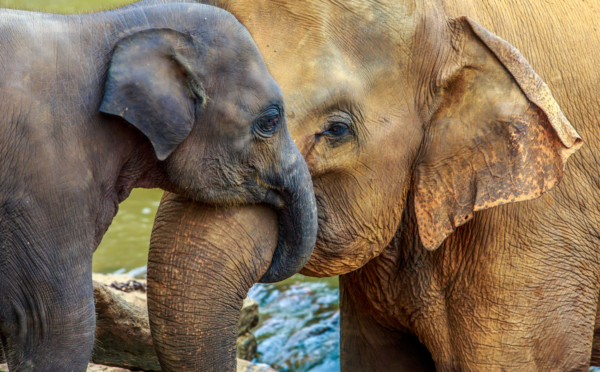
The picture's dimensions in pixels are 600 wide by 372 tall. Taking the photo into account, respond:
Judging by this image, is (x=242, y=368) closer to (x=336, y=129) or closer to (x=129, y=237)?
(x=336, y=129)

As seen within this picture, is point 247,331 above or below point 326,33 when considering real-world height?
below

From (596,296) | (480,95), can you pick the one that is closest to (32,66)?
(480,95)

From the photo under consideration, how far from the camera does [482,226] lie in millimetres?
3355

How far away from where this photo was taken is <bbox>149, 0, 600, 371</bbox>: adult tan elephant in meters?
3.00

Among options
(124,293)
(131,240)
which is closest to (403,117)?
(124,293)

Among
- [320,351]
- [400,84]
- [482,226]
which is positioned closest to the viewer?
[400,84]

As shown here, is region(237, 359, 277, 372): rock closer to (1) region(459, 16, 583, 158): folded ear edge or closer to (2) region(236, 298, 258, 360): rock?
(2) region(236, 298, 258, 360): rock

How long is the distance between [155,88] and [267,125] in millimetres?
349

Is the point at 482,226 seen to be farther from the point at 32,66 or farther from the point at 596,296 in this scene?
the point at 32,66

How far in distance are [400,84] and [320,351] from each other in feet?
9.00

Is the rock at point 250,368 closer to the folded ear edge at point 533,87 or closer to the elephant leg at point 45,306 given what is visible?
the elephant leg at point 45,306

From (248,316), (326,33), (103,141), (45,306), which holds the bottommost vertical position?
(45,306)

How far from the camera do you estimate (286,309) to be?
19.7 ft

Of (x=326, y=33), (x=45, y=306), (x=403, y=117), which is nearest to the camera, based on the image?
(x=45, y=306)
